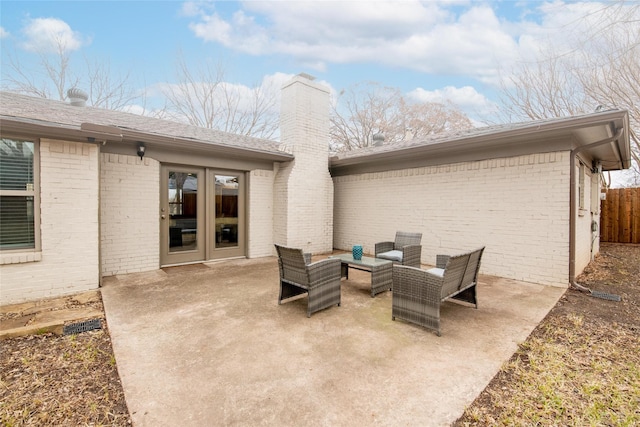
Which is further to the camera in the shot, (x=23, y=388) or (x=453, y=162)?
(x=453, y=162)

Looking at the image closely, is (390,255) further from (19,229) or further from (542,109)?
(542,109)

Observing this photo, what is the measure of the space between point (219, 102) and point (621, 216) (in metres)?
17.9

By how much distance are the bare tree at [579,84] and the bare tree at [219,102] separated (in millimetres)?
11857

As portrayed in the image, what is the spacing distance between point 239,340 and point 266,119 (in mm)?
15737

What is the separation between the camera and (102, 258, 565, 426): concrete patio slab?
6.81ft

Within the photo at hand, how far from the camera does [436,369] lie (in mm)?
2586

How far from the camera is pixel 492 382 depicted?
2410 mm

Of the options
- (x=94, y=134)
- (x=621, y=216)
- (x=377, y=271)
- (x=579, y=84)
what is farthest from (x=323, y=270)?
(x=579, y=84)

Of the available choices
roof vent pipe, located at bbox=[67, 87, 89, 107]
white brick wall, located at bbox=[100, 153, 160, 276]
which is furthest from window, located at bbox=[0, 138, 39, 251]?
roof vent pipe, located at bbox=[67, 87, 89, 107]

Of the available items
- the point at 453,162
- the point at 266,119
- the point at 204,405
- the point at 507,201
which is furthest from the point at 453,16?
the point at 266,119

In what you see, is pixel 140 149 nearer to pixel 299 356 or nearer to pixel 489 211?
pixel 299 356

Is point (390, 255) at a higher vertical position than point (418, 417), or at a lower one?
higher

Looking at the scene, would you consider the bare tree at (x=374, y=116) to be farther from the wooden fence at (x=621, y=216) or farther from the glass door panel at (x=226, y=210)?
the glass door panel at (x=226, y=210)

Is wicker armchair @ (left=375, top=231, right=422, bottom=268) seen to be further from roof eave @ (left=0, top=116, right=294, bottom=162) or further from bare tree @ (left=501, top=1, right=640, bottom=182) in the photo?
bare tree @ (left=501, top=1, right=640, bottom=182)
